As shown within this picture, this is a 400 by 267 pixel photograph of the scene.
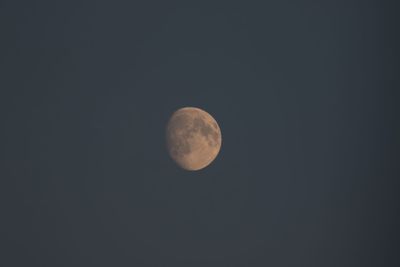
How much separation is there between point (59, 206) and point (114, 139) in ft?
3.11

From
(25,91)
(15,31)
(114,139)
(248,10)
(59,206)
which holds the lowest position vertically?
(59,206)

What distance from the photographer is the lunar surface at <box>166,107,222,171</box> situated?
5645mm

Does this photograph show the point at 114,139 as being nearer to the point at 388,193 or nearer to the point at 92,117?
the point at 92,117

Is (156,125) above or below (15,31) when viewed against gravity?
below

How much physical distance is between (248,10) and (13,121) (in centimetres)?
301

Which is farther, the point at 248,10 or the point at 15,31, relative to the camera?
the point at 248,10

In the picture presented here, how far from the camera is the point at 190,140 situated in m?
5.66

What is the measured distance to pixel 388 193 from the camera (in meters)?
5.95

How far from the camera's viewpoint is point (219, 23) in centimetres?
589

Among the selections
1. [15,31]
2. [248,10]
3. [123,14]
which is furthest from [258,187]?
[15,31]

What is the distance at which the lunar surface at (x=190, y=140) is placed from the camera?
5.64 metres

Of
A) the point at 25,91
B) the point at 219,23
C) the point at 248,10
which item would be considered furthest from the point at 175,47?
the point at 25,91

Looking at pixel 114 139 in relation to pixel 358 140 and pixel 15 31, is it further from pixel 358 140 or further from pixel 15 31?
pixel 358 140

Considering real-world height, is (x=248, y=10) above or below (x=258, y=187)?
above
